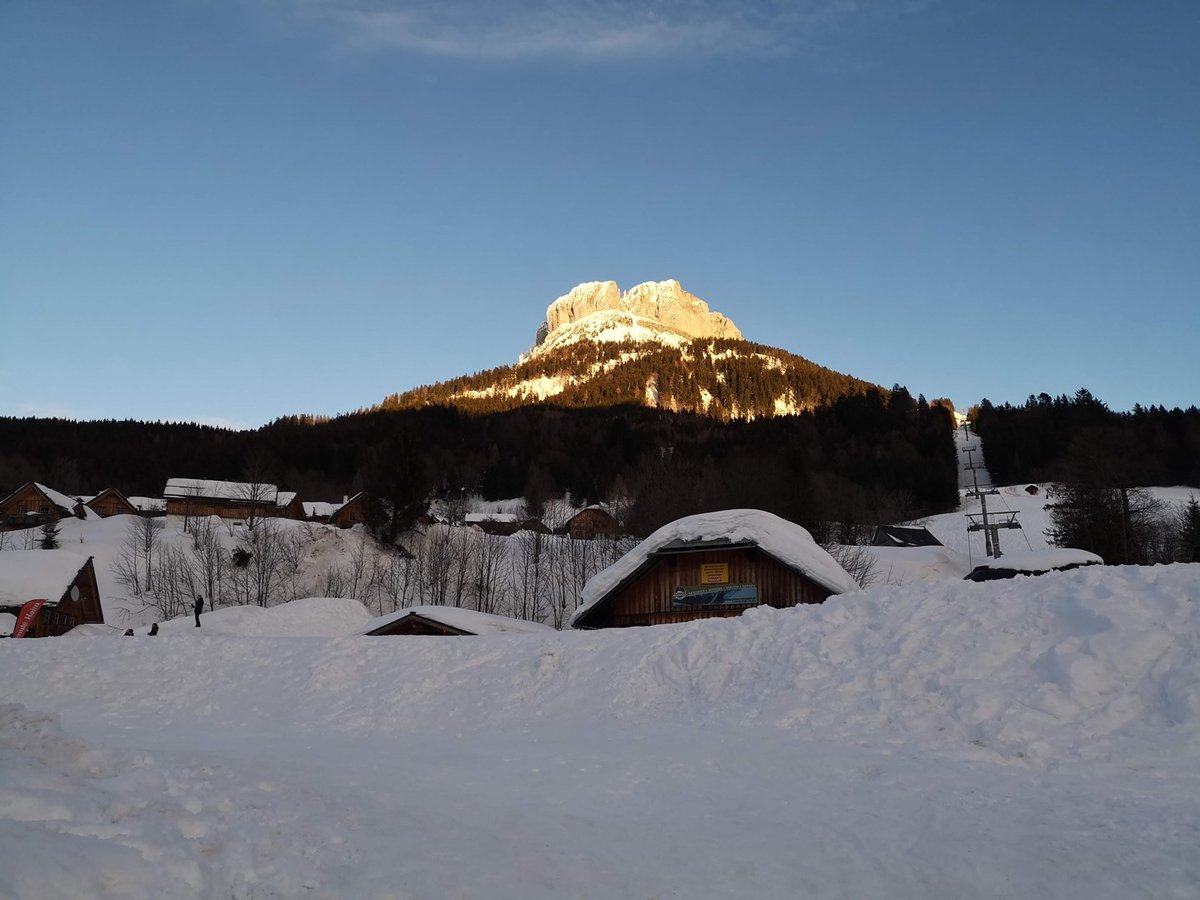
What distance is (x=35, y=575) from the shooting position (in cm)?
3650

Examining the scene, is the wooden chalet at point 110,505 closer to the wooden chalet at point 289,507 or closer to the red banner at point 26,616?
the wooden chalet at point 289,507

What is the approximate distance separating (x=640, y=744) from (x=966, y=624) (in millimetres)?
5596

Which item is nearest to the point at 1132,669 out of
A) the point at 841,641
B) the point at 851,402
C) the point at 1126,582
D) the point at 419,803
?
the point at 1126,582

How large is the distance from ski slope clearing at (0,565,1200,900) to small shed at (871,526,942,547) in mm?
53875

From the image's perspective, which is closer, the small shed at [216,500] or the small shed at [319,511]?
the small shed at [216,500]

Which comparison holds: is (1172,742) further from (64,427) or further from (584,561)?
(64,427)

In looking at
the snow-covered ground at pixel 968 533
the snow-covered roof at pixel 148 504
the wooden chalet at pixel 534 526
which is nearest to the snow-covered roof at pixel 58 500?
the snow-covered roof at pixel 148 504

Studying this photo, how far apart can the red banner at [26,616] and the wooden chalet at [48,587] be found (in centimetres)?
40

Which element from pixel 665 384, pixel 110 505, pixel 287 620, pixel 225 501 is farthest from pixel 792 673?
pixel 665 384

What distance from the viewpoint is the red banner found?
109 ft

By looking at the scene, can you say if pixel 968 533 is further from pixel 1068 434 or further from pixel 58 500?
Result: pixel 58 500

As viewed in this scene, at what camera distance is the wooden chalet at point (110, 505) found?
89.8 m

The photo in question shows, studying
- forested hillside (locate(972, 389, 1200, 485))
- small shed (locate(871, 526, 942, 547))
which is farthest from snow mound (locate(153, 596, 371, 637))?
forested hillside (locate(972, 389, 1200, 485))

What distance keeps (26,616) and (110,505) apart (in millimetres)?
66039
